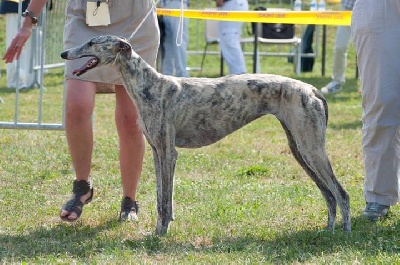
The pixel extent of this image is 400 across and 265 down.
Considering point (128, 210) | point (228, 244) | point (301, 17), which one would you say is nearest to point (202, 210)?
point (128, 210)

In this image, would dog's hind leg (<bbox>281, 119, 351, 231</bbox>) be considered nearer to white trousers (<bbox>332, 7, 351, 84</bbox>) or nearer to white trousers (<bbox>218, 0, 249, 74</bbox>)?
white trousers (<bbox>218, 0, 249, 74</bbox>)

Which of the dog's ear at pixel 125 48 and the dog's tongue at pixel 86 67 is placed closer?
the dog's tongue at pixel 86 67

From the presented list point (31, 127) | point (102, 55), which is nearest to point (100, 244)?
point (102, 55)

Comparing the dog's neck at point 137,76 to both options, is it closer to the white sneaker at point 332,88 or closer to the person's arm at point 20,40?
the person's arm at point 20,40

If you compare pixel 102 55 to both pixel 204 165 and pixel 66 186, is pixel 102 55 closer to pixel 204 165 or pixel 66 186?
pixel 66 186

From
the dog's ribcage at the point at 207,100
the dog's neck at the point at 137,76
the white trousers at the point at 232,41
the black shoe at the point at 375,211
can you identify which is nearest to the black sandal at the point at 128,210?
the dog's ribcage at the point at 207,100

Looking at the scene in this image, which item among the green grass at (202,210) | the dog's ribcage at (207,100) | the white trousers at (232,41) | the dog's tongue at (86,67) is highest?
the dog's tongue at (86,67)

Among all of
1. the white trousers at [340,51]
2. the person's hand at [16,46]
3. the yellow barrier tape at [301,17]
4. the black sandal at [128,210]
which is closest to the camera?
the person's hand at [16,46]

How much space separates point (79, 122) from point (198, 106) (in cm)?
82

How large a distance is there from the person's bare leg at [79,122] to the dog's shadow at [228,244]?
38 cm

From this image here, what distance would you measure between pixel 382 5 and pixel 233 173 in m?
2.44

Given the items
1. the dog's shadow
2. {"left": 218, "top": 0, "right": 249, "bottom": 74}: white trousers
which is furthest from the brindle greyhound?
{"left": 218, "top": 0, "right": 249, "bottom": 74}: white trousers

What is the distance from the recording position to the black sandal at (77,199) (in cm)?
580

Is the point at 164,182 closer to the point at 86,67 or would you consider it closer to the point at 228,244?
the point at 228,244
